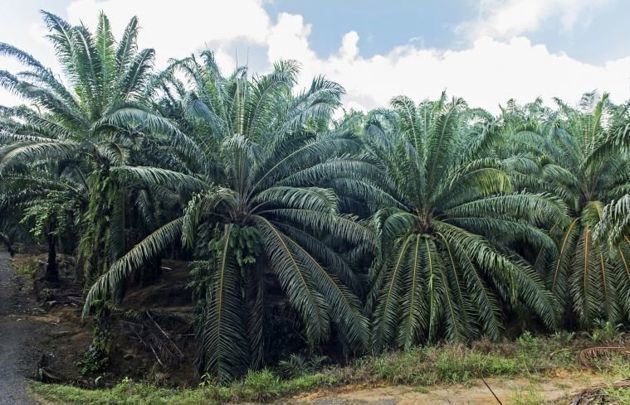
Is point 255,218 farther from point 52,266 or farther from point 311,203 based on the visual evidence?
point 52,266

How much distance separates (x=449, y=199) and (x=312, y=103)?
419 cm

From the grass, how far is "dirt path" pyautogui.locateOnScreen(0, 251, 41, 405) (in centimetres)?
45

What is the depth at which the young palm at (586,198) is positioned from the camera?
11.1m

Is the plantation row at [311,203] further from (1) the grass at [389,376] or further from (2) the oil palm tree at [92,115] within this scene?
(1) the grass at [389,376]

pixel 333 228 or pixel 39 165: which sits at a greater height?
pixel 39 165


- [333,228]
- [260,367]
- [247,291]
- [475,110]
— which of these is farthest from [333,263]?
[475,110]

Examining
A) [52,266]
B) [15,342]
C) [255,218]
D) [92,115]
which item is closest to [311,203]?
[255,218]

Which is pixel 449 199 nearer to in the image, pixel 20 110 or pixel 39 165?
pixel 20 110

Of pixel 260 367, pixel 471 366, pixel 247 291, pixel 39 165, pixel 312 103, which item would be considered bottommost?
pixel 260 367

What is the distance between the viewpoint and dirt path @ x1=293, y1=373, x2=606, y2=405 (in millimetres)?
7016

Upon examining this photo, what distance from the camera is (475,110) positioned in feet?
45.4

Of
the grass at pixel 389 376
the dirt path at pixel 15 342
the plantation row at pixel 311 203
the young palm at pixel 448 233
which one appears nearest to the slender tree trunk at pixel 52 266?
the dirt path at pixel 15 342

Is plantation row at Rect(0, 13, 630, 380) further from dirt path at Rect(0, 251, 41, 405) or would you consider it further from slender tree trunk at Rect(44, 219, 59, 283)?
slender tree trunk at Rect(44, 219, 59, 283)

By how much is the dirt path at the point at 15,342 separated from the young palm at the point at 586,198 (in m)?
11.8
